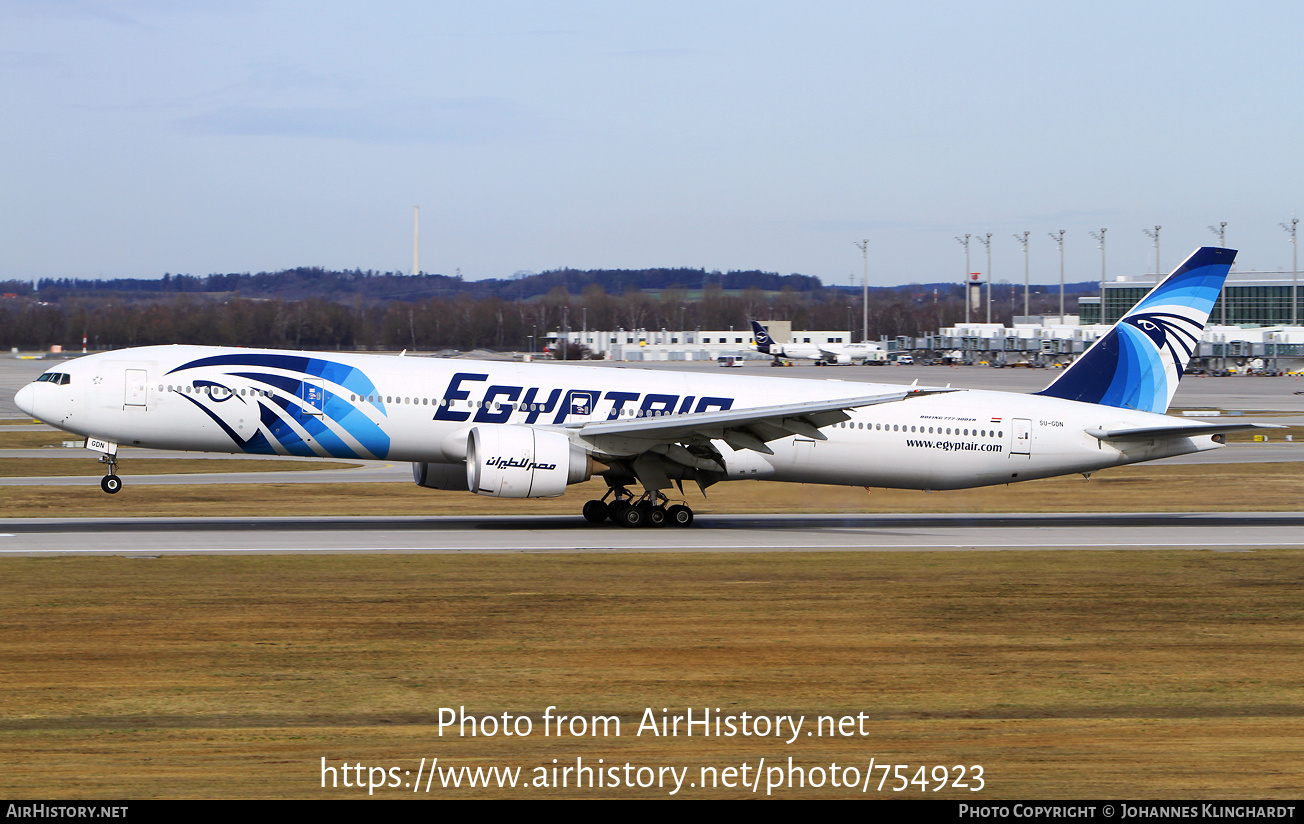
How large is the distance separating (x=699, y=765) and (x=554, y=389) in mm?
18987

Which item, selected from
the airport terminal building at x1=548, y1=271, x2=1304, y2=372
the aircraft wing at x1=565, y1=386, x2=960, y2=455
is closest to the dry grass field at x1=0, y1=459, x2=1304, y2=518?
the aircraft wing at x1=565, y1=386, x2=960, y2=455

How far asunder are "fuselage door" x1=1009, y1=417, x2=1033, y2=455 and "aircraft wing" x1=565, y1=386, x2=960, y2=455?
11.4 ft

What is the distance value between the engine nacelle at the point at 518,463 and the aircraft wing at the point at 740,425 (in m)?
1.04

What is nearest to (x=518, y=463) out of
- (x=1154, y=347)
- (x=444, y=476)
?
(x=444, y=476)

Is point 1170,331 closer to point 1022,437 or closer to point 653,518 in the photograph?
point 1022,437

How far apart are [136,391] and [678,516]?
12709 mm

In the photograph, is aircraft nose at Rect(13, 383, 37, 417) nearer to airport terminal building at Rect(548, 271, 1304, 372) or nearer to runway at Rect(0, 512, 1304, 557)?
runway at Rect(0, 512, 1304, 557)

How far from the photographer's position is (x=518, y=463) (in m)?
27.6

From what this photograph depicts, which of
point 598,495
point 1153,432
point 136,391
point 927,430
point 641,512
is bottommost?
point 598,495

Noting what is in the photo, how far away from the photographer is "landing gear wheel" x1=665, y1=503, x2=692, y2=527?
30.8 metres

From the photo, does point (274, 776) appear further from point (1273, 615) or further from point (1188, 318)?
point (1188, 318)

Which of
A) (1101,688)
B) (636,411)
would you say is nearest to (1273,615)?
(1101,688)

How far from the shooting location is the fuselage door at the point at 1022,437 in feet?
106

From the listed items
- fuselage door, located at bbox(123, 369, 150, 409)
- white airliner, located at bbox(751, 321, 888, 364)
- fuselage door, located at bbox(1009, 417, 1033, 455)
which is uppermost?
white airliner, located at bbox(751, 321, 888, 364)
